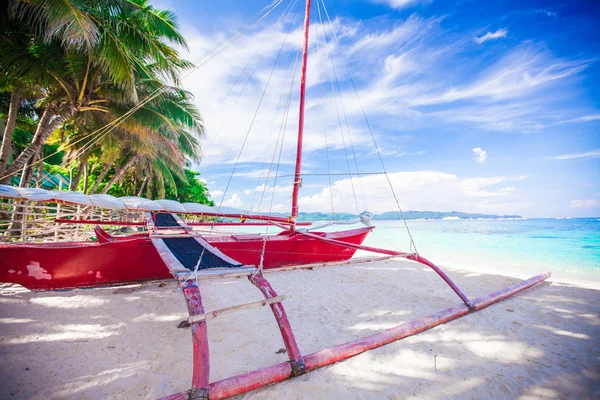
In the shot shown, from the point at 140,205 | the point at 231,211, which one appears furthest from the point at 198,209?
the point at 140,205

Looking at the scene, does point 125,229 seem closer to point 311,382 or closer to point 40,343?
point 40,343

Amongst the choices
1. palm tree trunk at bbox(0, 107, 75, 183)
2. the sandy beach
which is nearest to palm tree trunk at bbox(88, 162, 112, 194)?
palm tree trunk at bbox(0, 107, 75, 183)

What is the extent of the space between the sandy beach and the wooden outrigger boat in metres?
0.17

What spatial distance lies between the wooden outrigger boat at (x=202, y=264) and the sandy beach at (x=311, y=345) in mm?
173

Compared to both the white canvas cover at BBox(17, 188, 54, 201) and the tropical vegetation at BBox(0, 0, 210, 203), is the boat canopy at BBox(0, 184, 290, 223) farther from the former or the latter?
the tropical vegetation at BBox(0, 0, 210, 203)

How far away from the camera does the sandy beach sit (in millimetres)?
2137

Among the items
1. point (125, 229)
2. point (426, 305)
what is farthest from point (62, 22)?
point (125, 229)

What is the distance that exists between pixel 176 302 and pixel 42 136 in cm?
651

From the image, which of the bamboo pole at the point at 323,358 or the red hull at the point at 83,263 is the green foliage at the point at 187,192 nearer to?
the red hull at the point at 83,263

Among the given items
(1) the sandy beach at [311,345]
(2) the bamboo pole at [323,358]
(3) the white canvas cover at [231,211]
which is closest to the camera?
(2) the bamboo pole at [323,358]

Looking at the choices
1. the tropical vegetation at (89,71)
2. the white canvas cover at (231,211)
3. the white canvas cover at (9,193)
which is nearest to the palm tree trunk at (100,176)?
the tropical vegetation at (89,71)

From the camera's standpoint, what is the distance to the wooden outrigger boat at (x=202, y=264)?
6.10ft

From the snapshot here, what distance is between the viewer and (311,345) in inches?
115

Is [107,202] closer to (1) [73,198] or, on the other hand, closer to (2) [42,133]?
(1) [73,198]
